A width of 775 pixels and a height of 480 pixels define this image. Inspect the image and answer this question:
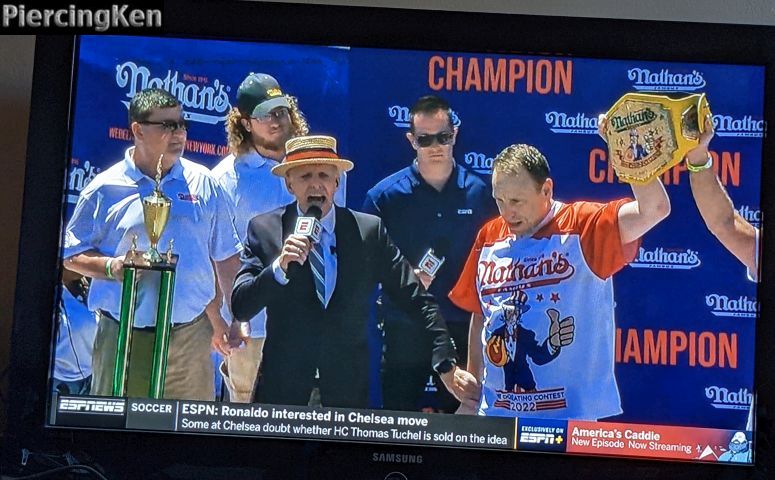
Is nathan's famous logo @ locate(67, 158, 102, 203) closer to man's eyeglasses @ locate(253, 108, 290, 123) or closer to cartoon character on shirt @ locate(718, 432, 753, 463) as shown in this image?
man's eyeglasses @ locate(253, 108, 290, 123)

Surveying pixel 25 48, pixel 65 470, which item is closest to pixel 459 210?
pixel 65 470

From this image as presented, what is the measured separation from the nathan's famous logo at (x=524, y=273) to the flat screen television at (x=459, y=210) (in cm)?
2

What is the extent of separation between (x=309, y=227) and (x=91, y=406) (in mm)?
659

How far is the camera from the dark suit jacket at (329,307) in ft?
7.75

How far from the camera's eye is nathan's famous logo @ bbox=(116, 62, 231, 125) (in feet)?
7.94

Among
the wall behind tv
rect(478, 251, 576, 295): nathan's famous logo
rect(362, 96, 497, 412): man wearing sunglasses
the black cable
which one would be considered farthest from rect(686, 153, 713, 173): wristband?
the black cable

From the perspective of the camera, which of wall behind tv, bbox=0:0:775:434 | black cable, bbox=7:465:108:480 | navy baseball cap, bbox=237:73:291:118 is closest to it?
black cable, bbox=7:465:108:480

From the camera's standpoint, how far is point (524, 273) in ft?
7.80

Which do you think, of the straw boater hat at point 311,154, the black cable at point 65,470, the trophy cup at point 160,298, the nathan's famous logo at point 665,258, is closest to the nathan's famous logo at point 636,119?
the nathan's famous logo at point 665,258

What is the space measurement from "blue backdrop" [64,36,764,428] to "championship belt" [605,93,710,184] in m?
0.03

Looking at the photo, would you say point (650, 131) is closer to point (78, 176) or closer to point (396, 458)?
point (396, 458)

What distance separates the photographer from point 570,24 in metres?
2.43

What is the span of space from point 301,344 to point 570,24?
1.00 metres

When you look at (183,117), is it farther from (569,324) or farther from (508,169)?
(569,324)
